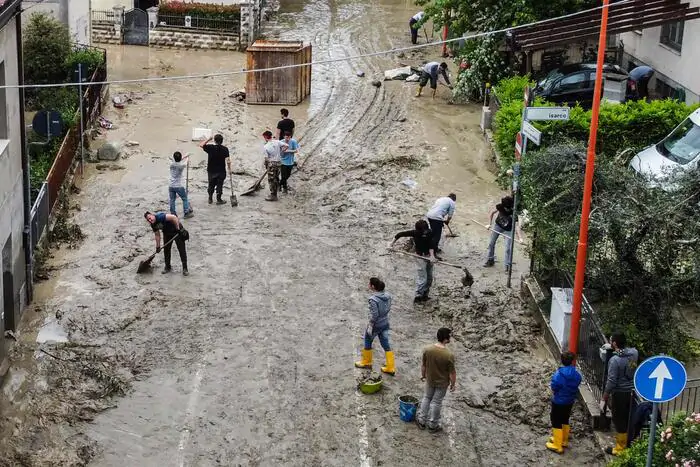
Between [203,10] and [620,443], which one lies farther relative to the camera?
[203,10]

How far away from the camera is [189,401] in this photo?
48.8ft

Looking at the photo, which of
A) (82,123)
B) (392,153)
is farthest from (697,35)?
(82,123)

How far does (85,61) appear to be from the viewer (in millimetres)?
30828

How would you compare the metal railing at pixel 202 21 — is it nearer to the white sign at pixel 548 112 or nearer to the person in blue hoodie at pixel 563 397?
the white sign at pixel 548 112

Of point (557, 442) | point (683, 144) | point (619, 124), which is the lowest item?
point (557, 442)

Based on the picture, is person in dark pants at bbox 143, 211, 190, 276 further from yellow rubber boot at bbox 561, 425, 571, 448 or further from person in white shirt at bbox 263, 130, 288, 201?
yellow rubber boot at bbox 561, 425, 571, 448

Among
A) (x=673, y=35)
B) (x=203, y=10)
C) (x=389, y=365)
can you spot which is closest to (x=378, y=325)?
(x=389, y=365)

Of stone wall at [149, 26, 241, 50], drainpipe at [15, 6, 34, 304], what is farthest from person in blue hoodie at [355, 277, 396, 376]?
stone wall at [149, 26, 241, 50]

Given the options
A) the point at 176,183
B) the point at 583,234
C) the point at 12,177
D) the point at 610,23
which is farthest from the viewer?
the point at 610,23

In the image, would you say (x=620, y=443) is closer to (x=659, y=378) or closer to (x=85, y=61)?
(x=659, y=378)

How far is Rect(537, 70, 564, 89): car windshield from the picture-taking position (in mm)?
28330

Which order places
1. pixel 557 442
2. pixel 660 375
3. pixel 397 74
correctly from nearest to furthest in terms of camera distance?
pixel 660 375, pixel 557 442, pixel 397 74

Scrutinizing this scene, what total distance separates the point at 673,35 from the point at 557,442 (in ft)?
60.0

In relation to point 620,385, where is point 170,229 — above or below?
above
